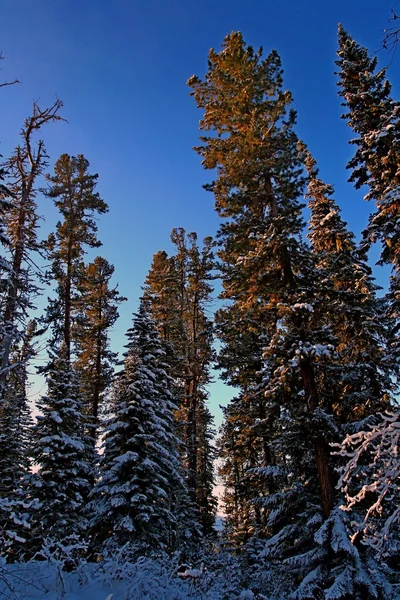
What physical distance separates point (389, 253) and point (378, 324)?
10.5 feet

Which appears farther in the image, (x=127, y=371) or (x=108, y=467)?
(x=127, y=371)

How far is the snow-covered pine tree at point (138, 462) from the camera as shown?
44.3ft

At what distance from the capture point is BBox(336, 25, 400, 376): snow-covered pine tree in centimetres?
1274

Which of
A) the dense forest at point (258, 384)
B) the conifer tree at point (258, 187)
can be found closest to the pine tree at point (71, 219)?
the dense forest at point (258, 384)

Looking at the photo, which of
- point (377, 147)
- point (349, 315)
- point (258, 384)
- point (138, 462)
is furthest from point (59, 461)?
point (377, 147)

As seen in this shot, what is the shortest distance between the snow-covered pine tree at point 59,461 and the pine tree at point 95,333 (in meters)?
4.99

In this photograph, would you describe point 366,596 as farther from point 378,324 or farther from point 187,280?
point 187,280

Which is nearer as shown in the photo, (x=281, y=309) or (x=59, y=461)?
(x=281, y=309)

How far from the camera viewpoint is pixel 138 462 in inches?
574

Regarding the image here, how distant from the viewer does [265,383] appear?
1134 cm

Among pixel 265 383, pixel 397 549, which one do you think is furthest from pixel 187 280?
pixel 397 549

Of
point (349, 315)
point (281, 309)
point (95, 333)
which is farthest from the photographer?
point (95, 333)

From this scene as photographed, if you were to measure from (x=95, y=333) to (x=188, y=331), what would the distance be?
6.66 metres

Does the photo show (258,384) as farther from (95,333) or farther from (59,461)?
(95,333)
